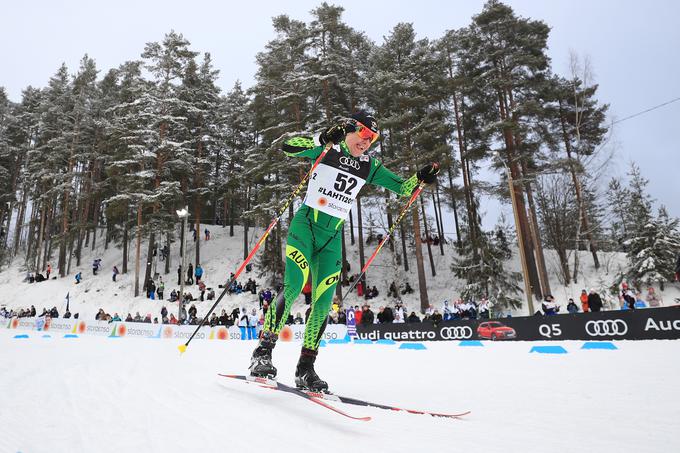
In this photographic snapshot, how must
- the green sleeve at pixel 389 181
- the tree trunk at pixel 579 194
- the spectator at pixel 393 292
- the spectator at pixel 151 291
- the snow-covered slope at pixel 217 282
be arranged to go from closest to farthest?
Result: the green sleeve at pixel 389 181 < the tree trunk at pixel 579 194 < the spectator at pixel 393 292 < the snow-covered slope at pixel 217 282 < the spectator at pixel 151 291

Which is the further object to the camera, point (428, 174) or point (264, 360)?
point (428, 174)

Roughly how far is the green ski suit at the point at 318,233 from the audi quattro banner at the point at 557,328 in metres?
8.16

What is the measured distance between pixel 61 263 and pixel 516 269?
111 ft

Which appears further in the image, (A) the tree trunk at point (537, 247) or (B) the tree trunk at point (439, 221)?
(B) the tree trunk at point (439, 221)

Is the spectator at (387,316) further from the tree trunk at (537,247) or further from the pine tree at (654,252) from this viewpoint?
the pine tree at (654,252)

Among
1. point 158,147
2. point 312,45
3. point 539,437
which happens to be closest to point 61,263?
A: point 158,147

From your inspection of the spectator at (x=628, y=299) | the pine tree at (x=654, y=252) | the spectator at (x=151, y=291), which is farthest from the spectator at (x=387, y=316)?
the spectator at (x=151, y=291)

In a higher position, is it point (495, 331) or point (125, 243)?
point (125, 243)

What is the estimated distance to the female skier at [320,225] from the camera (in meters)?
3.43

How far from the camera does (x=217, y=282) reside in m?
28.6

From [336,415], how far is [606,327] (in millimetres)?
9092

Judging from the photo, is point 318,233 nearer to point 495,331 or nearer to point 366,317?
point 495,331

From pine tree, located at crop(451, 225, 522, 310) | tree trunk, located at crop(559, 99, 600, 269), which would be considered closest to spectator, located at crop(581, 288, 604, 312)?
pine tree, located at crop(451, 225, 522, 310)

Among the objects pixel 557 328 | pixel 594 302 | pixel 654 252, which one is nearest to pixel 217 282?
pixel 594 302
